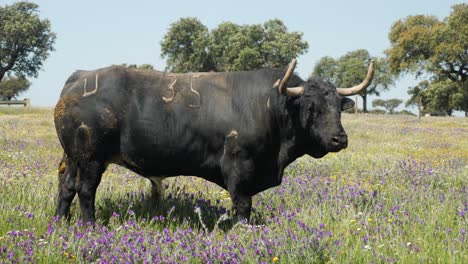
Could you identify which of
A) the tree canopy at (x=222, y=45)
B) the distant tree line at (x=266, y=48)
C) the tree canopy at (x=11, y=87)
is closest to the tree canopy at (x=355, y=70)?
the distant tree line at (x=266, y=48)

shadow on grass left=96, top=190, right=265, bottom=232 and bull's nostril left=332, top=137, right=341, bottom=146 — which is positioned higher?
bull's nostril left=332, top=137, right=341, bottom=146

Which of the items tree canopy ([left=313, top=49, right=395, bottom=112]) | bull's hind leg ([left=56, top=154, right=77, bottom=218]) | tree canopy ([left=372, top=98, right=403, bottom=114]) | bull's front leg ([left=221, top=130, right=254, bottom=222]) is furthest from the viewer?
tree canopy ([left=372, top=98, right=403, bottom=114])

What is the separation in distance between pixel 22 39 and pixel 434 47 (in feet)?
178

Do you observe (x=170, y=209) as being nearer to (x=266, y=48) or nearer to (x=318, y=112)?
(x=318, y=112)

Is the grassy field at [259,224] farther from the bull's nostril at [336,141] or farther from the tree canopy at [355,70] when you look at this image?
the tree canopy at [355,70]

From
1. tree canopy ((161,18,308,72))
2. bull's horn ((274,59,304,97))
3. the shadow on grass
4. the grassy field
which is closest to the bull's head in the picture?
bull's horn ((274,59,304,97))

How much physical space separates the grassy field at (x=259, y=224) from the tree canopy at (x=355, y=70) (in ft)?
305

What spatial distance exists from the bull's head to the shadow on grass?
1.25 m

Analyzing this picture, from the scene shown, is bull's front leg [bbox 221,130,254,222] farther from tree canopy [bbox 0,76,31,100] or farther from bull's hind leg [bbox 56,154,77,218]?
tree canopy [bbox 0,76,31,100]

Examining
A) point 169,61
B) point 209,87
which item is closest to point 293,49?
point 169,61

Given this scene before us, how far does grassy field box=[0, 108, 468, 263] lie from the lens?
4.38 meters

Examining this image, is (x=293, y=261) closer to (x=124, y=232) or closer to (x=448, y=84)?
(x=124, y=232)

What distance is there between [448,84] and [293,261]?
7471 cm

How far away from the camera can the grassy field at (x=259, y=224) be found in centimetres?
438
